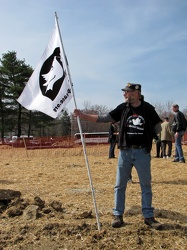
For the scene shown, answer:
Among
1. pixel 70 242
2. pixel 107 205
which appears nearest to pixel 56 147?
pixel 107 205

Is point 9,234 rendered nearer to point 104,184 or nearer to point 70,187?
point 70,187

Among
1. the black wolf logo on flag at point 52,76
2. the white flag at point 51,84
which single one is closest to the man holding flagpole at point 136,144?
the white flag at point 51,84

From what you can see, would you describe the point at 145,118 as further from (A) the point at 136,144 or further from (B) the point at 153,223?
(B) the point at 153,223

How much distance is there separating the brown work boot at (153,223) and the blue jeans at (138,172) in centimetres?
6

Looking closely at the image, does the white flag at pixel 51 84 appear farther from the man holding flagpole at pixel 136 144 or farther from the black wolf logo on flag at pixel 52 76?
the man holding flagpole at pixel 136 144

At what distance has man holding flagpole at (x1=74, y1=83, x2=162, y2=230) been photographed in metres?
4.77

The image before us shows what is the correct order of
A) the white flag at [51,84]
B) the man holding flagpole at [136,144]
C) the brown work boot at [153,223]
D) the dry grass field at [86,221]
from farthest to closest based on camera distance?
the white flag at [51,84]
the man holding flagpole at [136,144]
the brown work boot at [153,223]
the dry grass field at [86,221]

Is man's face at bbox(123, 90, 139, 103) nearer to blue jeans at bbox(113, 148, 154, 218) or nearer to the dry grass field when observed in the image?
blue jeans at bbox(113, 148, 154, 218)

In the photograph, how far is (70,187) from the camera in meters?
8.06

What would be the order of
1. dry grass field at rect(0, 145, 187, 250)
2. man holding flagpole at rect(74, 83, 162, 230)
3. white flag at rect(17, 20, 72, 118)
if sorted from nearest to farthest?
dry grass field at rect(0, 145, 187, 250), man holding flagpole at rect(74, 83, 162, 230), white flag at rect(17, 20, 72, 118)

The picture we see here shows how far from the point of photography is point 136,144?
476 cm

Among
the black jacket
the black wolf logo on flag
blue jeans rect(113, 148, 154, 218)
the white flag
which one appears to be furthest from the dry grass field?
the black wolf logo on flag

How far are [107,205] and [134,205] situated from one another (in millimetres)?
475

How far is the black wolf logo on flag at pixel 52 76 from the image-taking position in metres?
5.36
